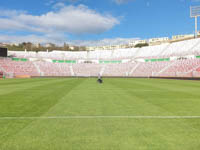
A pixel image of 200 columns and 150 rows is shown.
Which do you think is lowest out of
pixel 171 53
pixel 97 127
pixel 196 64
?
pixel 97 127

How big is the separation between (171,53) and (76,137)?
64.1 m

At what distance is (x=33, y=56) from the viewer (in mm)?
71312

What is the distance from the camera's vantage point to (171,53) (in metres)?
60.9

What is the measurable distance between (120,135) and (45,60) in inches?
2817

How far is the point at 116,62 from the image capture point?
71250mm

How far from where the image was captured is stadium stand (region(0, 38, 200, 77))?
Result: 173 ft

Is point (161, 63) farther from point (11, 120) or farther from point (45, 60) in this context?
point (11, 120)

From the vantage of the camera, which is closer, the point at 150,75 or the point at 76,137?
the point at 76,137

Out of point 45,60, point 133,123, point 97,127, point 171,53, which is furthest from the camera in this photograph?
point 45,60

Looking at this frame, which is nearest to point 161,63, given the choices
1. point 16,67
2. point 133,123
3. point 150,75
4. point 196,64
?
point 150,75

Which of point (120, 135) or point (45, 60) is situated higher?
point (45, 60)

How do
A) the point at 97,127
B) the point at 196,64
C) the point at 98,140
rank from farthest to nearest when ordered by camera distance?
the point at 196,64 < the point at 97,127 < the point at 98,140

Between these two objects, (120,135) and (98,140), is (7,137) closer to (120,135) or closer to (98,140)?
(98,140)

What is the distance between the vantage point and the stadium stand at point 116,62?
5284cm
